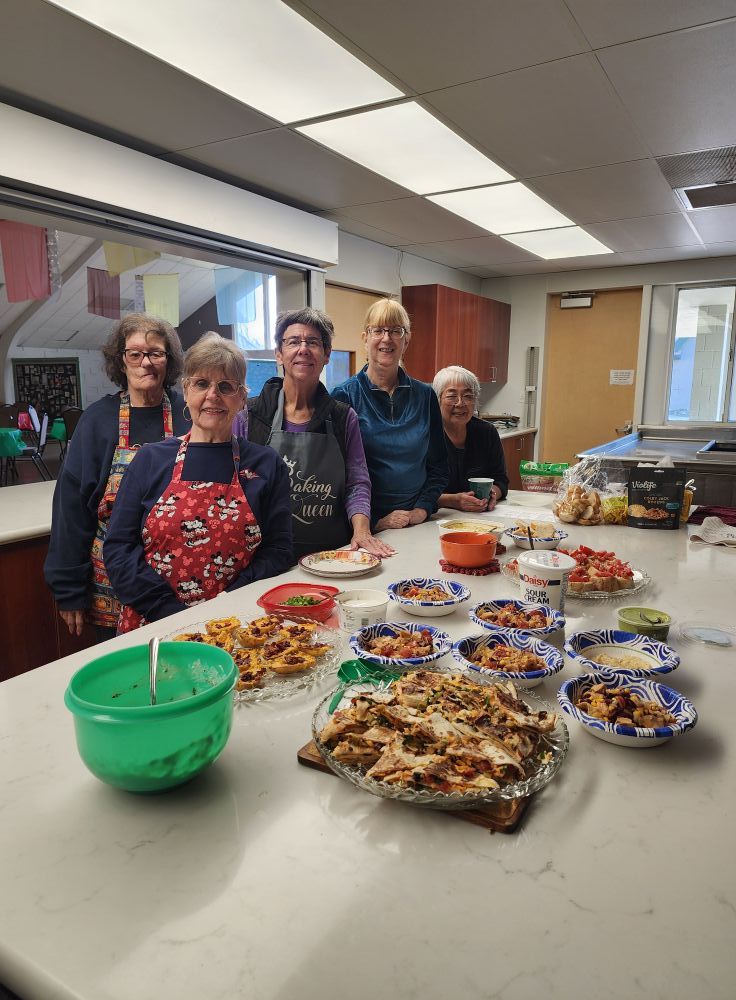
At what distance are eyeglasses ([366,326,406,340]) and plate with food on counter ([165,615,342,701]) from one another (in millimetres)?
1404

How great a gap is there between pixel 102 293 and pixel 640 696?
2799 millimetres

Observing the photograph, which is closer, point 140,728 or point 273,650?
point 140,728

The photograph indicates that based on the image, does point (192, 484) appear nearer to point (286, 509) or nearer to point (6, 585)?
point (286, 509)

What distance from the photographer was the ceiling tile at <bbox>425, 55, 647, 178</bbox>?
7.22 feet

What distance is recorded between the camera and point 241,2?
1739 millimetres

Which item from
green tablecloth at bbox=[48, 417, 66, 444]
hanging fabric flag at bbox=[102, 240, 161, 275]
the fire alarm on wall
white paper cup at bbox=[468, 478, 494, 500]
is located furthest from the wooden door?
green tablecloth at bbox=[48, 417, 66, 444]

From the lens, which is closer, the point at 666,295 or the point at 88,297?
the point at 88,297

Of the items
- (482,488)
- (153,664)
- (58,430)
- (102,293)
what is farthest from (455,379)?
(153,664)

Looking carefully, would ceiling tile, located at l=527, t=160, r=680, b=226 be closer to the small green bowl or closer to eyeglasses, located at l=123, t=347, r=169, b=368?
eyeglasses, located at l=123, t=347, r=169, b=368

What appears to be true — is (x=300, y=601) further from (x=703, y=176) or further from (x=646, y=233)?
(x=646, y=233)

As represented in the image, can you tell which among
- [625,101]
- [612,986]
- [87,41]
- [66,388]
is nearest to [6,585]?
[66,388]

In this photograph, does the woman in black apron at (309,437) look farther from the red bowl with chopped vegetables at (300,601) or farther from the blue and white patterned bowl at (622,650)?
the blue and white patterned bowl at (622,650)

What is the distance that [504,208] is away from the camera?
12.7ft

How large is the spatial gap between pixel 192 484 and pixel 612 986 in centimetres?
127
